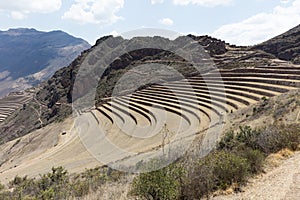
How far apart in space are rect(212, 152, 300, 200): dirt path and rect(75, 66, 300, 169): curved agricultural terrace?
11.3 m

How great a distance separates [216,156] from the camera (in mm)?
9875

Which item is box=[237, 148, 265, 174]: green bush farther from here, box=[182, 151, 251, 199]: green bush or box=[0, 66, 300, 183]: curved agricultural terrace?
box=[0, 66, 300, 183]: curved agricultural terrace

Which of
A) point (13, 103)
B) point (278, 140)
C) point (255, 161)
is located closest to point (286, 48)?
point (278, 140)

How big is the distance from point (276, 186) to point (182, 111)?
2376 cm

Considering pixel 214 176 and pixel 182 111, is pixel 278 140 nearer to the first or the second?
pixel 214 176

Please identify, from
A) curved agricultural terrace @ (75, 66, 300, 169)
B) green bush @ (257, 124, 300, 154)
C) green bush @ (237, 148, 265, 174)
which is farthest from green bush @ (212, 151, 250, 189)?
curved agricultural terrace @ (75, 66, 300, 169)

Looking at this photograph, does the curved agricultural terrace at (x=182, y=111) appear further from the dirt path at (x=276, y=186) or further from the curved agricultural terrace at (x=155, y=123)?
the dirt path at (x=276, y=186)

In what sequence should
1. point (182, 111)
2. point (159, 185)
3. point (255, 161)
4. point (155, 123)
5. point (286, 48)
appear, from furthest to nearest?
point (286, 48) < point (182, 111) < point (155, 123) < point (255, 161) < point (159, 185)

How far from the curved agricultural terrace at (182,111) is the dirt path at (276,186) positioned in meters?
11.3

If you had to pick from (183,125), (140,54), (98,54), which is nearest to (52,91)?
(98,54)

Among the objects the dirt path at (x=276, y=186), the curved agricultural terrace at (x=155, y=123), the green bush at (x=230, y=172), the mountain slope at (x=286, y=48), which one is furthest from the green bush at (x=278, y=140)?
the mountain slope at (x=286, y=48)

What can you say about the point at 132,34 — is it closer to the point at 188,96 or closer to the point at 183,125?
the point at 183,125

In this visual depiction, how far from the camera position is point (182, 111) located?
3228 cm

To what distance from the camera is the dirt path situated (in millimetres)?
7949
